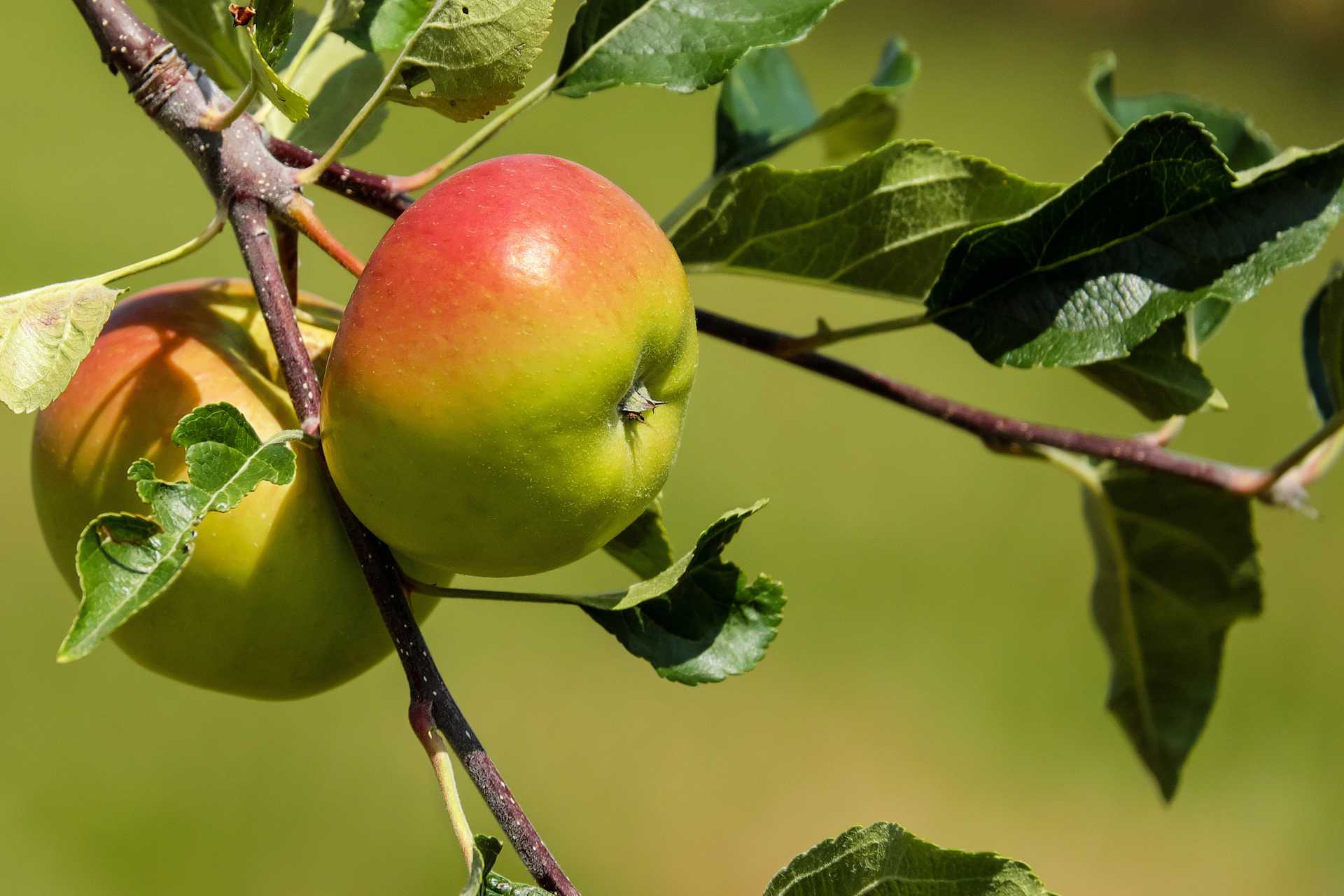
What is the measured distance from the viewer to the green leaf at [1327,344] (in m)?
0.79

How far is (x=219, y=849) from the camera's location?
93.0 inches

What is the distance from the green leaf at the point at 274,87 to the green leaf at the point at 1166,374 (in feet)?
1.28

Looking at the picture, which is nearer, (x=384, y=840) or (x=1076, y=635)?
(x=384, y=840)

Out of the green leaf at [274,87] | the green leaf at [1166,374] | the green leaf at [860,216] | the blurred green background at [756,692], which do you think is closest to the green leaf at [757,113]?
the green leaf at [860,216]

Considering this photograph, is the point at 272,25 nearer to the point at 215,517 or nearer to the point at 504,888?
the point at 215,517

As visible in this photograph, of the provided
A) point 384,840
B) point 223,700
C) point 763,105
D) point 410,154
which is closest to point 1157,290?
point 763,105

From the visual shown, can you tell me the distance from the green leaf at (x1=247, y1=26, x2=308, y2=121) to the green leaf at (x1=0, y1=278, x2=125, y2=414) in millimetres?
99

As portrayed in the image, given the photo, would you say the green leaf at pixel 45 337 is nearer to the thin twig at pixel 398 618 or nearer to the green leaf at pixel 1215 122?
the thin twig at pixel 398 618

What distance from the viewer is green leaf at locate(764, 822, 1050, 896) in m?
0.48

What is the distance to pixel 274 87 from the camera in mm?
467

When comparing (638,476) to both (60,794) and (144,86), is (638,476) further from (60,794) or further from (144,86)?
(60,794)

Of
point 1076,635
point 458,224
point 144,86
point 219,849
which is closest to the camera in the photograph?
point 458,224

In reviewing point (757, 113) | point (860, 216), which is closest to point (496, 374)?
point (860, 216)

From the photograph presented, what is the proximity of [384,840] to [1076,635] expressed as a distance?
68.5 inches
